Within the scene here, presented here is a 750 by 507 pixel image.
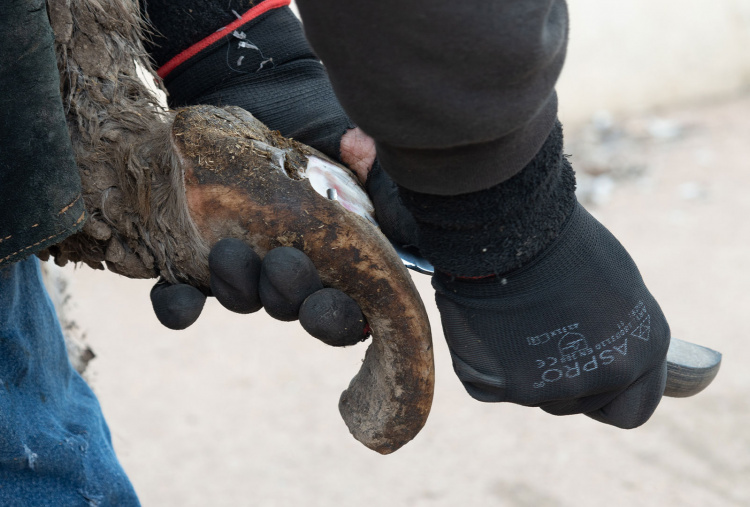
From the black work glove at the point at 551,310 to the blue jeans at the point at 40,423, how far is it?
0.47 meters

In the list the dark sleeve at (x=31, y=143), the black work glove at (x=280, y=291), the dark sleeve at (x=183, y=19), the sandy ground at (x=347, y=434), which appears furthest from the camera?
the sandy ground at (x=347, y=434)

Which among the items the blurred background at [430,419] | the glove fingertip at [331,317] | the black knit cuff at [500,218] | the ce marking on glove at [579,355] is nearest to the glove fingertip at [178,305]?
the glove fingertip at [331,317]

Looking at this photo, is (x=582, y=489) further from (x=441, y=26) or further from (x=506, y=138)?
(x=441, y=26)

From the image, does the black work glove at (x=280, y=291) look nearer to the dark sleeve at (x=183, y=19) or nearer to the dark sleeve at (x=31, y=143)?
the dark sleeve at (x=31, y=143)

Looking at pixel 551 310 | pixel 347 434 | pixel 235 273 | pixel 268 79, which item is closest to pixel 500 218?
pixel 551 310

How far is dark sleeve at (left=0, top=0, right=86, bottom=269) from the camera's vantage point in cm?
72

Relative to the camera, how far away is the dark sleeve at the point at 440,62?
60 centimetres

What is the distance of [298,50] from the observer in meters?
1.06

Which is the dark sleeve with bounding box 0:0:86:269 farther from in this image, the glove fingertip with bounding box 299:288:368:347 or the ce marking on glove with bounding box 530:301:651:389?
the ce marking on glove with bounding box 530:301:651:389

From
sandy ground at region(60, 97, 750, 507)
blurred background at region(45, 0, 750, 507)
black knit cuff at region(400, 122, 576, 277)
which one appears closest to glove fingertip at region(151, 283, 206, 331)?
black knit cuff at region(400, 122, 576, 277)

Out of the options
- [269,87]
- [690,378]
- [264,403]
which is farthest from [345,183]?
[264,403]

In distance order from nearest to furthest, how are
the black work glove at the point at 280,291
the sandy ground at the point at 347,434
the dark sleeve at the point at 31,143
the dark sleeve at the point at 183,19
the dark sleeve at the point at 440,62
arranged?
the dark sleeve at the point at 440,62
the dark sleeve at the point at 31,143
the black work glove at the point at 280,291
the dark sleeve at the point at 183,19
the sandy ground at the point at 347,434

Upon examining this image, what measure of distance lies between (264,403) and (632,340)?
6.24ft

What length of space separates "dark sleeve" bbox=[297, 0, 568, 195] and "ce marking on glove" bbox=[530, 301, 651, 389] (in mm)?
286
